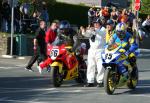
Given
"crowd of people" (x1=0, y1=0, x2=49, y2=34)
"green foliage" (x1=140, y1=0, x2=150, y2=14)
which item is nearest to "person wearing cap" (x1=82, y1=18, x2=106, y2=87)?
"crowd of people" (x1=0, y1=0, x2=49, y2=34)

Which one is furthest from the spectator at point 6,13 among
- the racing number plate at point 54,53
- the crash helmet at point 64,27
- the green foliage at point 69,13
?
the racing number plate at point 54,53

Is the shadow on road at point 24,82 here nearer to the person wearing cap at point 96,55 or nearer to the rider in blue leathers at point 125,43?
the person wearing cap at point 96,55

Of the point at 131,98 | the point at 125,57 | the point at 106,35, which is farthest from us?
the point at 106,35

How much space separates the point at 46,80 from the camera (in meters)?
16.9

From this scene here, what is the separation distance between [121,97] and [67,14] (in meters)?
26.2

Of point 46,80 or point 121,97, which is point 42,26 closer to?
point 46,80

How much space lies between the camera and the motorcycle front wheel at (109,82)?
13.8m

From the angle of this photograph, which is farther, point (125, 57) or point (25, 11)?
point (25, 11)

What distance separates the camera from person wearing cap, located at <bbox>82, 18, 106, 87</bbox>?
15.4 metres

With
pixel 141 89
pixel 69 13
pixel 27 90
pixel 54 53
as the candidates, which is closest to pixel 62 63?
pixel 54 53

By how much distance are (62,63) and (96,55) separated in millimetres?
944

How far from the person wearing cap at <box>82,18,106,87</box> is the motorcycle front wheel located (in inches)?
52.9

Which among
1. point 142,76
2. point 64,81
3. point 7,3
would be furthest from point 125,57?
point 7,3

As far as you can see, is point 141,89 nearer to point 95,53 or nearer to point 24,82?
point 95,53
